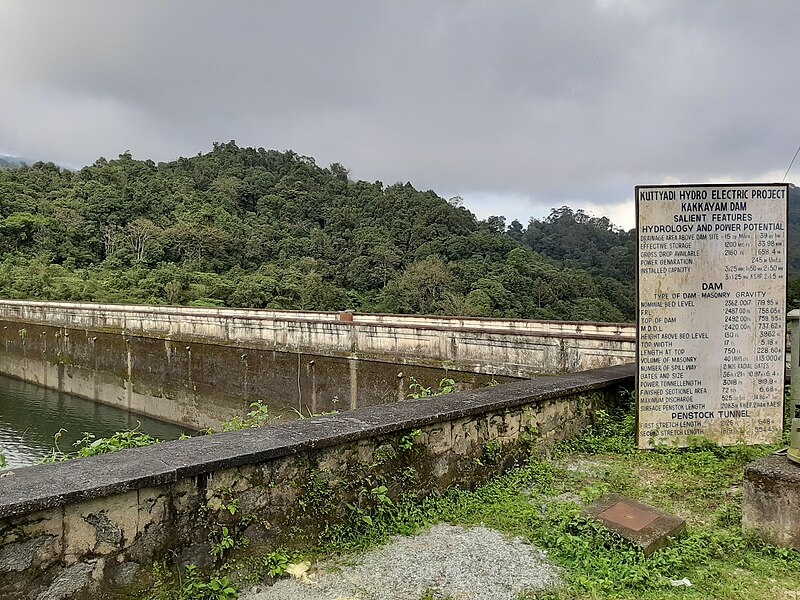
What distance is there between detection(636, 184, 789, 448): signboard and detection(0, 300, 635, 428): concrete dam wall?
12.1 feet

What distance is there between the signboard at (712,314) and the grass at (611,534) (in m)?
0.24

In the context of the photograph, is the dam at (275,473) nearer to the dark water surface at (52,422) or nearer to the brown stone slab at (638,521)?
the brown stone slab at (638,521)

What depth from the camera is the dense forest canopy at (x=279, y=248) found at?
28172mm

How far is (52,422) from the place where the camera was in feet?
53.3

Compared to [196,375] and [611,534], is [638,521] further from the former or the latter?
[196,375]

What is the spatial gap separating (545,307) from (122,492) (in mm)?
26218

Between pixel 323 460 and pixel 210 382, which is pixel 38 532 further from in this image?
pixel 210 382

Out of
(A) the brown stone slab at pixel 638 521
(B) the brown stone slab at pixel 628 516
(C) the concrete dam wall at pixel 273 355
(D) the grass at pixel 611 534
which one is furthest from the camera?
(C) the concrete dam wall at pixel 273 355

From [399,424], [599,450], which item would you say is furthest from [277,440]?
[599,450]

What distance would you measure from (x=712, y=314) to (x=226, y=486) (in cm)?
340

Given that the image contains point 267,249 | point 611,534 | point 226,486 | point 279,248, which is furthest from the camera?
point 279,248

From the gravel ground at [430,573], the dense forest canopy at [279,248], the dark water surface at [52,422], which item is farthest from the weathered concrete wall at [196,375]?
the dense forest canopy at [279,248]

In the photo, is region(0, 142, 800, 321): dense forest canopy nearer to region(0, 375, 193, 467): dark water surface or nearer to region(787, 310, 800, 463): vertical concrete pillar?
region(0, 375, 193, 467): dark water surface

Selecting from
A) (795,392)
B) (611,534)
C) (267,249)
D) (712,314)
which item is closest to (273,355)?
(712,314)
